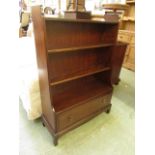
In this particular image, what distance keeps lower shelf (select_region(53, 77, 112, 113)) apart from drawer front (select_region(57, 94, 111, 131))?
64mm

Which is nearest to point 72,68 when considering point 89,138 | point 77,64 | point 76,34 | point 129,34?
point 77,64

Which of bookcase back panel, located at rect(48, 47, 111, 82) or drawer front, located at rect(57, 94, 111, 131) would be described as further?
bookcase back panel, located at rect(48, 47, 111, 82)

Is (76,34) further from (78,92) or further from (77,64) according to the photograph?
(78,92)

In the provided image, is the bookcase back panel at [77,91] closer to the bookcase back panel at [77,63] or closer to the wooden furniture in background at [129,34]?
the bookcase back panel at [77,63]

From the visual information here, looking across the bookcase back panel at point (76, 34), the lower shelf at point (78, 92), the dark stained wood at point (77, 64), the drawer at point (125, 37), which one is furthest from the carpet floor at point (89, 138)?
the drawer at point (125, 37)

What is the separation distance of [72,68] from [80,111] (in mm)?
553

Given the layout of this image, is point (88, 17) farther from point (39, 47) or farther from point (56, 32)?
point (39, 47)

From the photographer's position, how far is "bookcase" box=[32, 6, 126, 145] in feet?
4.71

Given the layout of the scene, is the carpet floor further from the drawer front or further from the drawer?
the drawer

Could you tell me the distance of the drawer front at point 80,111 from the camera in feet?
5.17

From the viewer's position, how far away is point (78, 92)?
1850 mm

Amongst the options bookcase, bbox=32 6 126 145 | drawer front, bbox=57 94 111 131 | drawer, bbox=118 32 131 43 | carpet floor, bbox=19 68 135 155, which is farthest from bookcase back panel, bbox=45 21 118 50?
drawer, bbox=118 32 131 43

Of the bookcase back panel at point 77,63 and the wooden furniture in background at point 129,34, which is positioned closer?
the bookcase back panel at point 77,63
